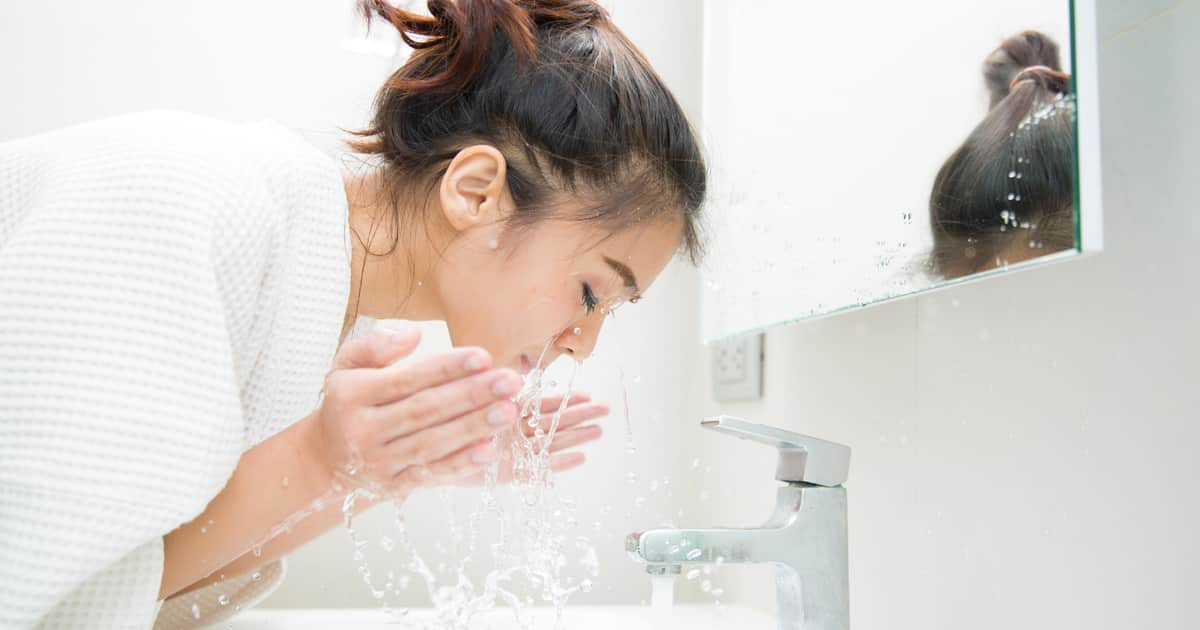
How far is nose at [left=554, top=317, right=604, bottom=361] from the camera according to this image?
3.30ft

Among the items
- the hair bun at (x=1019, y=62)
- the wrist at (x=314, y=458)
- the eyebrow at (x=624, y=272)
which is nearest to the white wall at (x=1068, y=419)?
the hair bun at (x=1019, y=62)

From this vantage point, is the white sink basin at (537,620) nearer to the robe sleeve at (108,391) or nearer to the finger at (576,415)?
the finger at (576,415)

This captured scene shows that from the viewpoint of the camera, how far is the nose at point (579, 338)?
1007mm

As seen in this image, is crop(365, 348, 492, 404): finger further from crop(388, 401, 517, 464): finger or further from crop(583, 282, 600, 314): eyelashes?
crop(583, 282, 600, 314): eyelashes

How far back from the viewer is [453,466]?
0.71m

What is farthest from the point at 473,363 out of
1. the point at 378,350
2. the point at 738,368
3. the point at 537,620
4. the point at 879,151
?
the point at 738,368

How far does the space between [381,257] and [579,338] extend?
0.22 meters

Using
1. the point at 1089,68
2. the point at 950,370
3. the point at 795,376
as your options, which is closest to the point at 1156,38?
the point at 1089,68

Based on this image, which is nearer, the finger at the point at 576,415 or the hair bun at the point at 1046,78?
the hair bun at the point at 1046,78

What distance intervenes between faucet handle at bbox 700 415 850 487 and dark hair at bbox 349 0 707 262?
0.92ft

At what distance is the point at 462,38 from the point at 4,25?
79 centimetres

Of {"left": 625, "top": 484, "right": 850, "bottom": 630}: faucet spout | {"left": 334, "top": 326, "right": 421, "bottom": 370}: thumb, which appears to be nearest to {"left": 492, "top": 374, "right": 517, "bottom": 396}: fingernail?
{"left": 334, "top": 326, "right": 421, "bottom": 370}: thumb

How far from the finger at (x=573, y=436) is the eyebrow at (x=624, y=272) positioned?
154 millimetres

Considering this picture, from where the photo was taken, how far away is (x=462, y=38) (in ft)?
3.10
